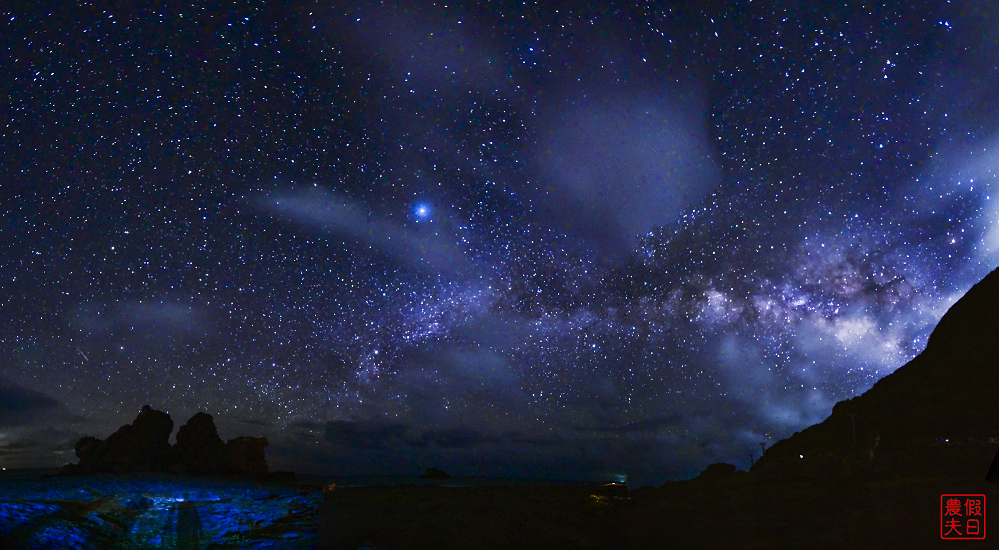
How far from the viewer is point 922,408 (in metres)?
68.6

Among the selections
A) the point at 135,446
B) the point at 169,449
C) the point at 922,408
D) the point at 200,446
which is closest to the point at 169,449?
the point at 169,449

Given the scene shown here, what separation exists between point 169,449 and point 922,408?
338 feet

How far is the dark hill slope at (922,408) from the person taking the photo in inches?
2020

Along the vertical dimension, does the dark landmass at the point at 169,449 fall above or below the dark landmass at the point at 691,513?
below

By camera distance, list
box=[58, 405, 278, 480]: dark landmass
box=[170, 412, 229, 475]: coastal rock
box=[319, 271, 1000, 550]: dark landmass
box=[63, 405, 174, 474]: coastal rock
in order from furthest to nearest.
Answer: box=[170, 412, 229, 475]: coastal rock → box=[58, 405, 278, 480]: dark landmass → box=[63, 405, 174, 474]: coastal rock → box=[319, 271, 1000, 550]: dark landmass

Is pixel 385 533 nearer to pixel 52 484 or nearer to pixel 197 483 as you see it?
pixel 197 483

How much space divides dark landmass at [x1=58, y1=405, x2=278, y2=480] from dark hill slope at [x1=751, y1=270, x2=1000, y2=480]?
61879 millimetres

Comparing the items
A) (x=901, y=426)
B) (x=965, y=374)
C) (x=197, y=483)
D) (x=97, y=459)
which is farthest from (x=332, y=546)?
(x=965, y=374)

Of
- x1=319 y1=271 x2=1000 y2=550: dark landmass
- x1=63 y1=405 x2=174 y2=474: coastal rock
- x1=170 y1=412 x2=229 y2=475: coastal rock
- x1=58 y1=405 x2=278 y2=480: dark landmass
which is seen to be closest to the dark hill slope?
x1=319 y1=271 x2=1000 y2=550: dark landmass

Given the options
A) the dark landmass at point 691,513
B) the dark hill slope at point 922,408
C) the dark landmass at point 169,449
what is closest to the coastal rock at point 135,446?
the dark landmass at point 169,449

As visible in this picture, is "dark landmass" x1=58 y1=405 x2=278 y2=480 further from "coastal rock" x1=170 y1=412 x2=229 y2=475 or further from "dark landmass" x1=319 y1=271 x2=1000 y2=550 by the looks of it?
"dark landmass" x1=319 y1=271 x2=1000 y2=550

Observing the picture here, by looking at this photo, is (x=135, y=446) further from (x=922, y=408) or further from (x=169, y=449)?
(x=922, y=408)

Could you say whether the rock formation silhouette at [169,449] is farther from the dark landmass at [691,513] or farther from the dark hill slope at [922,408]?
the dark hill slope at [922,408]

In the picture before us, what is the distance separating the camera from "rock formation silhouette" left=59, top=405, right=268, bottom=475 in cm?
5984
